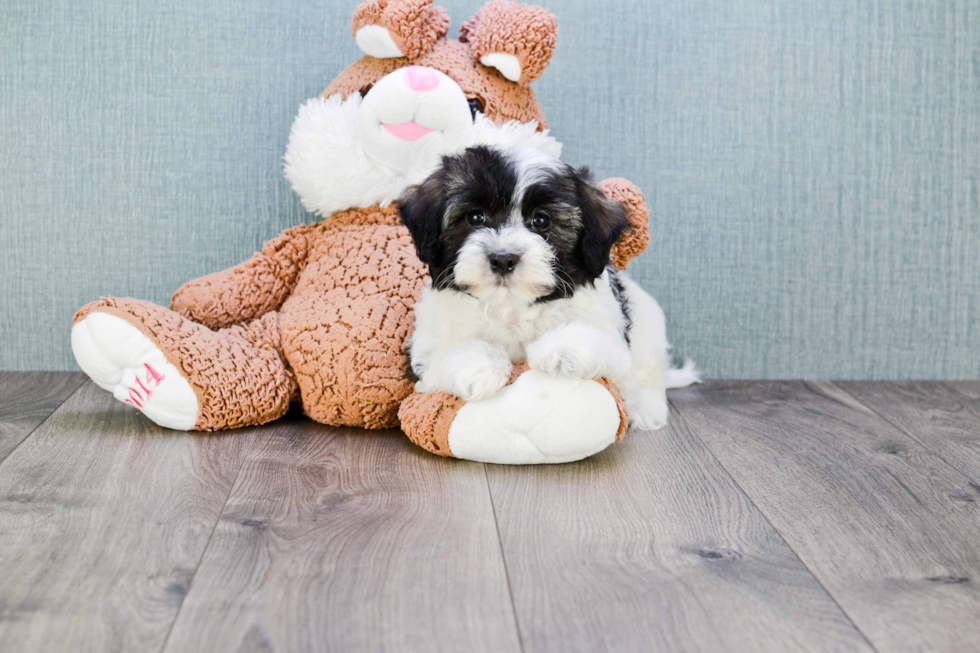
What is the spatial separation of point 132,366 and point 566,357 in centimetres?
91

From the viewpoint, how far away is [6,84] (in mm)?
2316

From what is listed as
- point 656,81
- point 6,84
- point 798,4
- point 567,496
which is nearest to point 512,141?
point 656,81

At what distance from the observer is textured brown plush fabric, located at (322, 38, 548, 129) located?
1.99m

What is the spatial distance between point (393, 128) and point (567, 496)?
0.93 metres

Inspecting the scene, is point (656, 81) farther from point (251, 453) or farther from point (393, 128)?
point (251, 453)

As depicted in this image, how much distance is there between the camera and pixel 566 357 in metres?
1.57

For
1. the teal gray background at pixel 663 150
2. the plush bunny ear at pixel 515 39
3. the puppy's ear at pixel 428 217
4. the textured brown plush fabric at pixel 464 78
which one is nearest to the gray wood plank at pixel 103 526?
the puppy's ear at pixel 428 217

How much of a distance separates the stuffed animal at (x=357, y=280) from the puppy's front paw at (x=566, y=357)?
43 mm

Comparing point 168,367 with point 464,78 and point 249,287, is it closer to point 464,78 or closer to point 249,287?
point 249,287

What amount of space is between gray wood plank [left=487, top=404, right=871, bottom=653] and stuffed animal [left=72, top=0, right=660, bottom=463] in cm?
16

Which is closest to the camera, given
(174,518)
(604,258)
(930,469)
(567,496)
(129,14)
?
(174,518)

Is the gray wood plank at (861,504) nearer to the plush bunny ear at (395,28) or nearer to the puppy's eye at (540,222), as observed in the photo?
the puppy's eye at (540,222)

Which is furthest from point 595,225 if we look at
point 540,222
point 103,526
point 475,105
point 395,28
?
point 103,526

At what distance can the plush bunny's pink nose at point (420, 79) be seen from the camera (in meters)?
1.87
